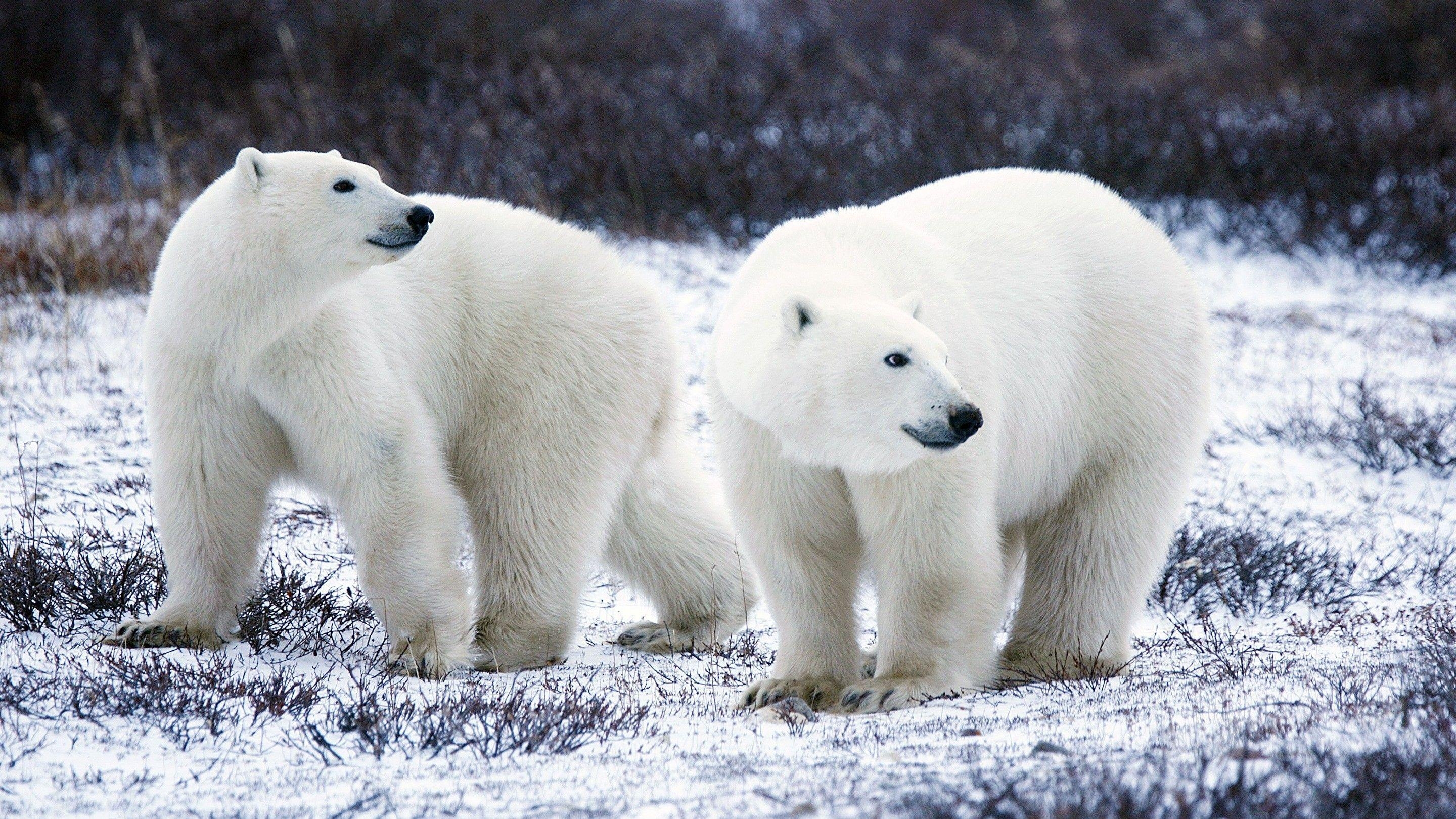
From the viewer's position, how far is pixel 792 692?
10.4 feet

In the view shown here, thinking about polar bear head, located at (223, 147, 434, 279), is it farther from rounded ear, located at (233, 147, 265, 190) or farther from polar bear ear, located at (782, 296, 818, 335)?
polar bear ear, located at (782, 296, 818, 335)

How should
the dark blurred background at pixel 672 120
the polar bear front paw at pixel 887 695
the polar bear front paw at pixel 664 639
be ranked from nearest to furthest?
1. the polar bear front paw at pixel 887 695
2. the polar bear front paw at pixel 664 639
3. the dark blurred background at pixel 672 120

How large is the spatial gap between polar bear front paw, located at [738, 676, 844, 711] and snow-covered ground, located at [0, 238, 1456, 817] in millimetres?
65

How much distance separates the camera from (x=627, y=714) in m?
2.88

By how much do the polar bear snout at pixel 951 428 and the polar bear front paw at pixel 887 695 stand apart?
64cm

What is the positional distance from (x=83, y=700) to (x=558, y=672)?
1.19 metres

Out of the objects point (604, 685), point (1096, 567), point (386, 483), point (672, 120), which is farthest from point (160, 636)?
point (672, 120)

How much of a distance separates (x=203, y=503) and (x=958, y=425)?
184 centimetres

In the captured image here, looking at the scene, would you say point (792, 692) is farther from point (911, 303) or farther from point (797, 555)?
point (911, 303)

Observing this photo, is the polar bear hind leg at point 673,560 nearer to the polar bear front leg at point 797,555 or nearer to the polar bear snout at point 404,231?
the polar bear front leg at point 797,555

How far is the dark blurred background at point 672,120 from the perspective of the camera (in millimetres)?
8828

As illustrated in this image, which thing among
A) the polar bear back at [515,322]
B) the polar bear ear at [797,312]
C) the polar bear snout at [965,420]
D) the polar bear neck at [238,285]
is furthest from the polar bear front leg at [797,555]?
the polar bear neck at [238,285]

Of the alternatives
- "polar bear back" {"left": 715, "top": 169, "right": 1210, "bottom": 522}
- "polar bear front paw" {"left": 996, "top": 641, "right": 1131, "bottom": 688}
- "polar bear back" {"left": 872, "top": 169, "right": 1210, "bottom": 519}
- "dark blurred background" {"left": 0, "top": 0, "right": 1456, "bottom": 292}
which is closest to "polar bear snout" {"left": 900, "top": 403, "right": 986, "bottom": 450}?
"polar bear back" {"left": 715, "top": 169, "right": 1210, "bottom": 522}

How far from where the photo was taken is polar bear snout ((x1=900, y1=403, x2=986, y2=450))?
2.65m
